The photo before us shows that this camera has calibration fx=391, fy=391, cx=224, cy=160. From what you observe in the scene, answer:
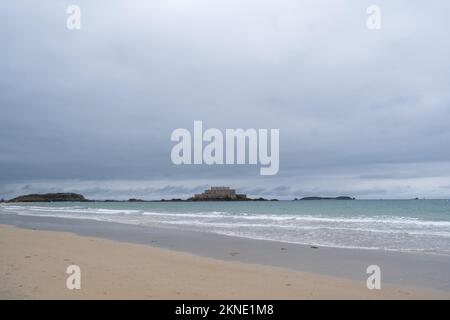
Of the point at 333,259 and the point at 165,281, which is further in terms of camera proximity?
the point at 333,259

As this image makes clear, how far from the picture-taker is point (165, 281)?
25.1 ft

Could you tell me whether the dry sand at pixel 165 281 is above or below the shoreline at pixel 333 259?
above

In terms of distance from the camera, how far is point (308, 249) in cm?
1359

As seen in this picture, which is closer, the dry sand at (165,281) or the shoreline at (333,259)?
the dry sand at (165,281)

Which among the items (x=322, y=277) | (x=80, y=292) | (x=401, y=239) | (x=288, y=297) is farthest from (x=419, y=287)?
(x=401, y=239)

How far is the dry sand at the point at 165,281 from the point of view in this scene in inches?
260

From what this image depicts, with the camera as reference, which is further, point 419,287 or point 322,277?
point 322,277

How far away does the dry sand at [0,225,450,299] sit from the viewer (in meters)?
6.61

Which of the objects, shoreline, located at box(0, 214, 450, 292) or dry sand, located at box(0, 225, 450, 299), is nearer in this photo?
dry sand, located at box(0, 225, 450, 299)

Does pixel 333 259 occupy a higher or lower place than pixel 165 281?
lower
